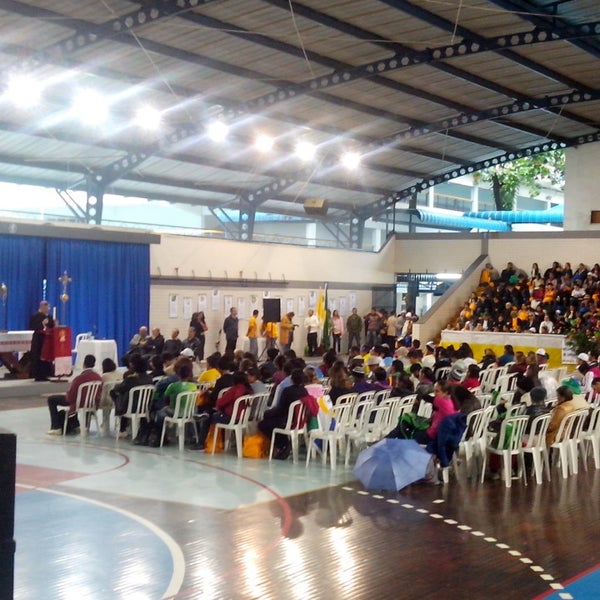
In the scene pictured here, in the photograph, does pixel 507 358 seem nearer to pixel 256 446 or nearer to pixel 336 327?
pixel 256 446

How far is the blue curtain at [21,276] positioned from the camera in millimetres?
17234

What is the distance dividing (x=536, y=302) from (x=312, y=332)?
578 centimetres

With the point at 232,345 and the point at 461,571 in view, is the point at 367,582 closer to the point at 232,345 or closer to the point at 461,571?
the point at 461,571

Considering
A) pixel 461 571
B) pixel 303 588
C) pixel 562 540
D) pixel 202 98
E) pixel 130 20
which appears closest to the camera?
pixel 303 588

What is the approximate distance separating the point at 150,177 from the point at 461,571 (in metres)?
18.7

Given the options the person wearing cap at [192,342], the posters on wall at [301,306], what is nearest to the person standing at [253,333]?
the person wearing cap at [192,342]

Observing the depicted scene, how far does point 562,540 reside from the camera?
22.2ft

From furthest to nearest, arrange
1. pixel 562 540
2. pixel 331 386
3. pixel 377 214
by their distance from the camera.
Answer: pixel 377 214 → pixel 331 386 → pixel 562 540

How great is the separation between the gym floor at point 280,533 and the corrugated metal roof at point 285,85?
311 inches

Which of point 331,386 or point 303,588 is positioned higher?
point 331,386

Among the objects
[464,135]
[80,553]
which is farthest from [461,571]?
[464,135]

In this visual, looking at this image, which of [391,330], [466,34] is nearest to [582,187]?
[391,330]

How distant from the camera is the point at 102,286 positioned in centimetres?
1916

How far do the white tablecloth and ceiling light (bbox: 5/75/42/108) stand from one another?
465 centimetres
